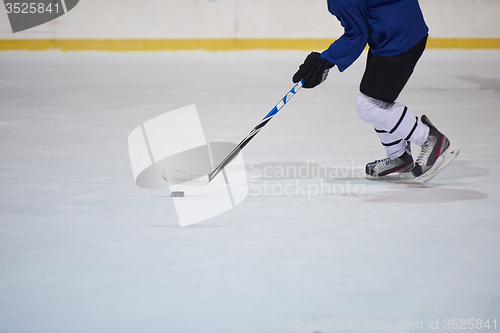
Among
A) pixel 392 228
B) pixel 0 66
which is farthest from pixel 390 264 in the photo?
pixel 0 66

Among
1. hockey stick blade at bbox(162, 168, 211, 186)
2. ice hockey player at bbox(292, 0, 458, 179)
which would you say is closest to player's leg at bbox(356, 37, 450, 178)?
ice hockey player at bbox(292, 0, 458, 179)

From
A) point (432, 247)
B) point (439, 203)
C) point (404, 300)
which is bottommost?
point (439, 203)

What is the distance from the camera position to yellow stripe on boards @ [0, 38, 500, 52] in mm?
6967

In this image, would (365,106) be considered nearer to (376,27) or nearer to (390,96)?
(390,96)

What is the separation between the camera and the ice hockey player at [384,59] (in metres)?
2.12

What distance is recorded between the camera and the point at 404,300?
1313 millimetres

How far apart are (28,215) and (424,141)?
136 centimetres

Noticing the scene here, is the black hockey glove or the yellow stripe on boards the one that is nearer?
the black hockey glove

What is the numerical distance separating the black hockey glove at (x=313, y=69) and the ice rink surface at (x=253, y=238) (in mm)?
382

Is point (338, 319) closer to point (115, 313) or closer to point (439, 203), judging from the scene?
point (115, 313)

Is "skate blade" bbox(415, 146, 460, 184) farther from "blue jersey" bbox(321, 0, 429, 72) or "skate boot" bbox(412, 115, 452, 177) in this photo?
"blue jersey" bbox(321, 0, 429, 72)

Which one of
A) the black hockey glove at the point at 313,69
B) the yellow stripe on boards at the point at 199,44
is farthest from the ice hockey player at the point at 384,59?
the yellow stripe on boards at the point at 199,44

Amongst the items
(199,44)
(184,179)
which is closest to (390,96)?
(184,179)

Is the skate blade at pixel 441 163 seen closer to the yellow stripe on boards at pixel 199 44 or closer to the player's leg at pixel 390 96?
the player's leg at pixel 390 96
